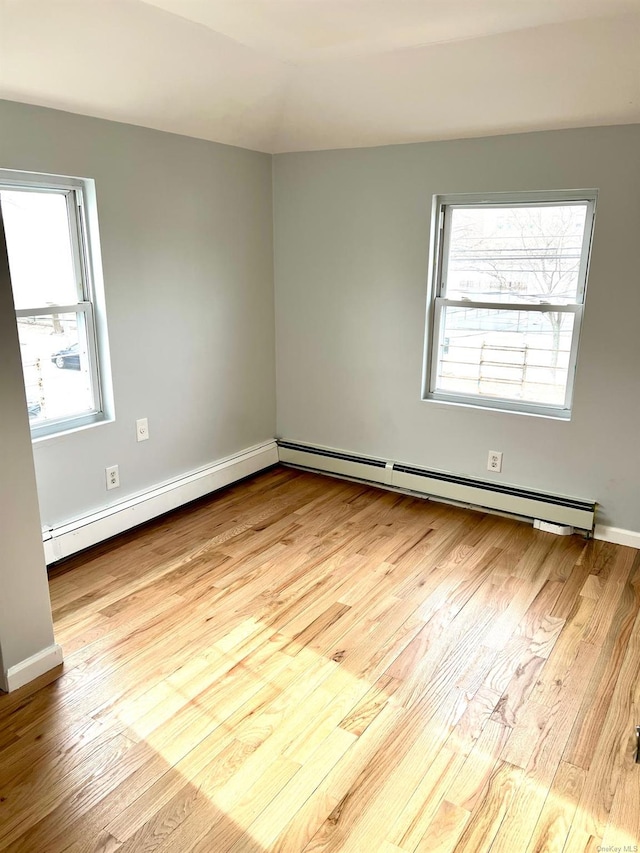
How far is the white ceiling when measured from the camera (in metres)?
2.34

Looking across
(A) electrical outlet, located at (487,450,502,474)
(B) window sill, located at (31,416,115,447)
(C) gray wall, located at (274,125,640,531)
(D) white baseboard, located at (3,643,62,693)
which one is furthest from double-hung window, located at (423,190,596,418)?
(D) white baseboard, located at (3,643,62,693)

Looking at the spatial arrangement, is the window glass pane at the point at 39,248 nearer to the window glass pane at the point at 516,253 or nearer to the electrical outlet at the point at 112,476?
the electrical outlet at the point at 112,476

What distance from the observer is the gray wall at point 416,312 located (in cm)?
301

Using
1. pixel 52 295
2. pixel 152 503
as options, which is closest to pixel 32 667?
pixel 152 503

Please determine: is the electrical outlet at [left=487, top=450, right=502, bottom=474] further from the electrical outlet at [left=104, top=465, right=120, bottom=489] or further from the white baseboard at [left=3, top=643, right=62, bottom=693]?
the white baseboard at [left=3, top=643, right=62, bottom=693]

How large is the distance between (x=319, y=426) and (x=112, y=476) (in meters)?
1.47

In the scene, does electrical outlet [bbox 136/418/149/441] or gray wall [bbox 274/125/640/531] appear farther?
electrical outlet [bbox 136/418/149/441]

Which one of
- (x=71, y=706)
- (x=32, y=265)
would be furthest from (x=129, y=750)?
(x=32, y=265)

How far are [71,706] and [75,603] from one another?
0.66 meters

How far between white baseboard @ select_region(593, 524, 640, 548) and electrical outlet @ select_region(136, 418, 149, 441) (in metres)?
2.49

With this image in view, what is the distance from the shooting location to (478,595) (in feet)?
9.23

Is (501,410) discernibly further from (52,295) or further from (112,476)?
(52,295)

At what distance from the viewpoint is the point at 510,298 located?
3.41 metres

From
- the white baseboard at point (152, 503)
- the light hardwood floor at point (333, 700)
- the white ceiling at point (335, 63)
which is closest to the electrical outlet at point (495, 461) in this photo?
the light hardwood floor at point (333, 700)
